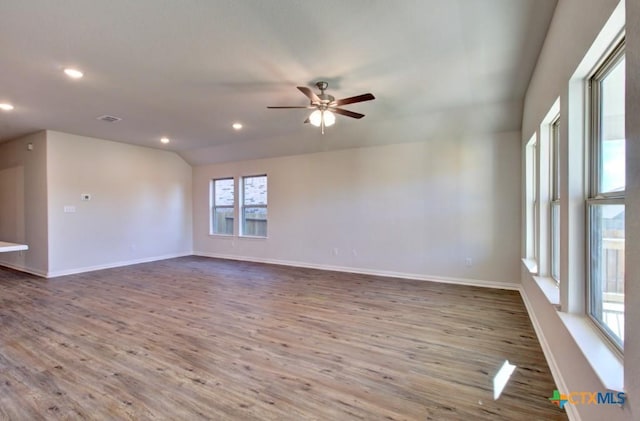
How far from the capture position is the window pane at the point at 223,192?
7762 millimetres

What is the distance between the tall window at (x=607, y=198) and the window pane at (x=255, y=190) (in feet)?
20.0

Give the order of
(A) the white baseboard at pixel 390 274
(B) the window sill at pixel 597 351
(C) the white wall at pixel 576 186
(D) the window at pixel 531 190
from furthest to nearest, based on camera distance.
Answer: (A) the white baseboard at pixel 390 274 < (D) the window at pixel 531 190 < (B) the window sill at pixel 597 351 < (C) the white wall at pixel 576 186

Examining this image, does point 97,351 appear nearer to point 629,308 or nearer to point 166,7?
point 166,7

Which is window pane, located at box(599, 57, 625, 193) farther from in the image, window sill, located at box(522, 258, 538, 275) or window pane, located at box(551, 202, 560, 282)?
window sill, located at box(522, 258, 538, 275)

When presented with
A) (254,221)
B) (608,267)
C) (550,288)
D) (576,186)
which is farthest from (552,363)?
(254,221)

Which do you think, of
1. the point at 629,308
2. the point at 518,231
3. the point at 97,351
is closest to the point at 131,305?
the point at 97,351

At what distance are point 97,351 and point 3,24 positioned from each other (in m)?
2.71

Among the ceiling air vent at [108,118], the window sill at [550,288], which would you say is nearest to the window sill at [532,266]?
the window sill at [550,288]

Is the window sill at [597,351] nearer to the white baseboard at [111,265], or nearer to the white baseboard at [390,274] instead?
the white baseboard at [390,274]

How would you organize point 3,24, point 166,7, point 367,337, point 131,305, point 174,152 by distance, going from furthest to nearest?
point 174,152 → point 131,305 → point 367,337 → point 3,24 → point 166,7

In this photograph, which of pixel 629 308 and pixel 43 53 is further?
pixel 43 53

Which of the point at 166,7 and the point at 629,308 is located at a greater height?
the point at 166,7

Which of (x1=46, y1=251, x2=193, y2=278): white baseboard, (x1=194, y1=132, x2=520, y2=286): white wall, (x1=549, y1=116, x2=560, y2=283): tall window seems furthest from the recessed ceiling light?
(x1=549, y1=116, x2=560, y2=283): tall window

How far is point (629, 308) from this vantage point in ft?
3.67
